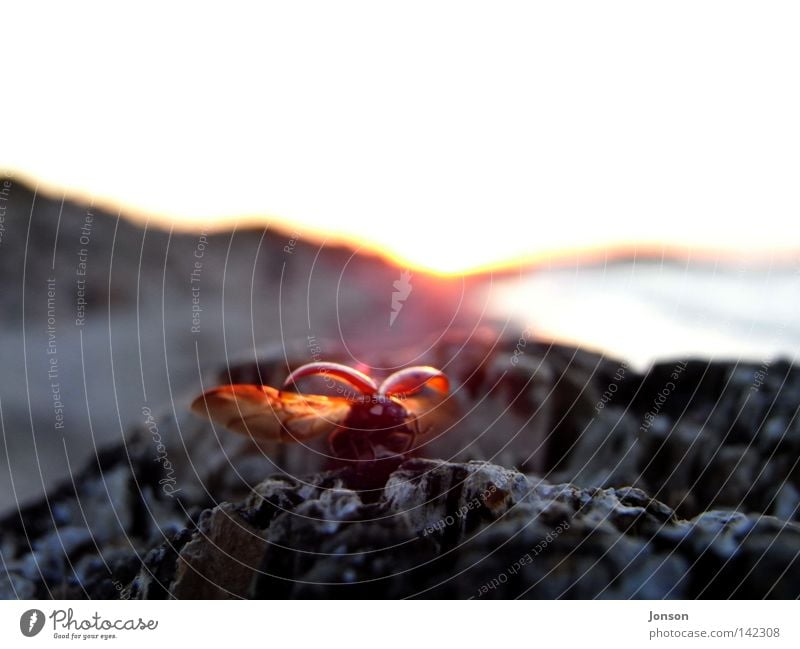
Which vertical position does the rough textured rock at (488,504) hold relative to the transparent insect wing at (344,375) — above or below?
below

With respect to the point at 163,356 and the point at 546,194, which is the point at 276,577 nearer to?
the point at 163,356

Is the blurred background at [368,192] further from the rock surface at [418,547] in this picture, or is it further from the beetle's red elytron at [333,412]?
the rock surface at [418,547]

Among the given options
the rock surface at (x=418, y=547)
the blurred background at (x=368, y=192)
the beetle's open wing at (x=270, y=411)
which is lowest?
the rock surface at (x=418, y=547)
